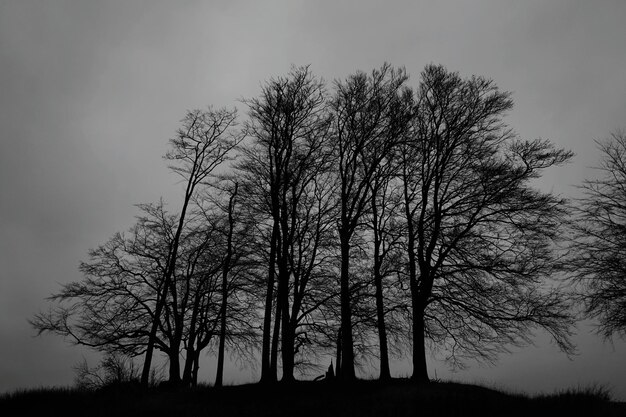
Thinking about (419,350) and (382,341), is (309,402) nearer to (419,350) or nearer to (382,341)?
(382,341)

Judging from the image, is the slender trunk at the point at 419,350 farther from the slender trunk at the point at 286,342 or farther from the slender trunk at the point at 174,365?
the slender trunk at the point at 174,365

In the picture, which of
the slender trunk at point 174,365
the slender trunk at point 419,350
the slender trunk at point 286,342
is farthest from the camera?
the slender trunk at point 174,365

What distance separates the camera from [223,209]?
79.1ft

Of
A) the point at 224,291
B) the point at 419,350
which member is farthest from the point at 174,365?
the point at 419,350

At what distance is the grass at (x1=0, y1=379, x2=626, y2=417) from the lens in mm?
11828

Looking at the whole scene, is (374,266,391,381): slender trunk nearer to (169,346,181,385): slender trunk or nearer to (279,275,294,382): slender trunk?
(279,275,294,382): slender trunk

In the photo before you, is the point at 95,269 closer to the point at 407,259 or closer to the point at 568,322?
the point at 407,259

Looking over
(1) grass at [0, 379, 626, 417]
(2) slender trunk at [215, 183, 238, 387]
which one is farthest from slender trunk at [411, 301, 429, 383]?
(2) slender trunk at [215, 183, 238, 387]

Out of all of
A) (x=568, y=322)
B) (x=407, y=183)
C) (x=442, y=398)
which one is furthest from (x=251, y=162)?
(x=568, y=322)

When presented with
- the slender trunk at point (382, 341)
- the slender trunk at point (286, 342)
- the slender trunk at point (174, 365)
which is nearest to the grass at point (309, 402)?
the slender trunk at point (286, 342)

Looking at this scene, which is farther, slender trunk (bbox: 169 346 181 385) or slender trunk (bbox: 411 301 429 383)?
slender trunk (bbox: 169 346 181 385)

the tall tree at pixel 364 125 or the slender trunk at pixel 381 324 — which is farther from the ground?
the tall tree at pixel 364 125

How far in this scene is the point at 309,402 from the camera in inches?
568

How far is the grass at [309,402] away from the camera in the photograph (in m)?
11.8
